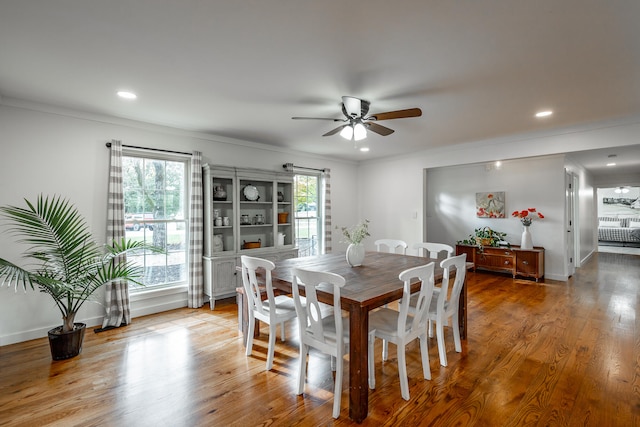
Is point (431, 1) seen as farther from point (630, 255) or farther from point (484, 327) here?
point (630, 255)

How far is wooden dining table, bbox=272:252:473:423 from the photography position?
1882mm

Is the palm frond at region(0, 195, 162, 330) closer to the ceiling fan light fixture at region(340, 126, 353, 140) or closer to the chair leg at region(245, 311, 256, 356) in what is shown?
the chair leg at region(245, 311, 256, 356)

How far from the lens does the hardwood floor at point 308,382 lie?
1915 mm

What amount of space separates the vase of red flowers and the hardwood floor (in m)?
1.96

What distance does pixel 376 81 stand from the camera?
8.54ft

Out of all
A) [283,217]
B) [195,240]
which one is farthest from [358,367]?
[283,217]

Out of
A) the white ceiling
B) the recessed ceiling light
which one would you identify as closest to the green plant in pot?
the white ceiling

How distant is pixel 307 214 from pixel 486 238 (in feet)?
12.0

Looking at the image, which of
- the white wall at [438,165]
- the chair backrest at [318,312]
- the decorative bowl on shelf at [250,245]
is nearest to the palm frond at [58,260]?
the chair backrest at [318,312]

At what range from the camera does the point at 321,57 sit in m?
2.22

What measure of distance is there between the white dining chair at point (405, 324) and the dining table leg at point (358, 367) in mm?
294

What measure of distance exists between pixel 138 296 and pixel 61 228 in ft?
4.56

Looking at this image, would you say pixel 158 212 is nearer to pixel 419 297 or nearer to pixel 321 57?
pixel 321 57

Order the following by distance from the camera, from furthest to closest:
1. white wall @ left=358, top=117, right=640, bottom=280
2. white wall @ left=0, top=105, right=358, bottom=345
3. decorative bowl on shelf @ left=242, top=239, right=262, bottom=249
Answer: decorative bowl on shelf @ left=242, top=239, right=262, bottom=249, white wall @ left=358, top=117, right=640, bottom=280, white wall @ left=0, top=105, right=358, bottom=345
